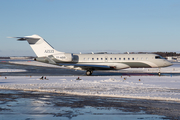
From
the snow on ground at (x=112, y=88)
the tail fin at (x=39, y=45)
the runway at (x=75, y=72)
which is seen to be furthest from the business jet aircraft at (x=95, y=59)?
the snow on ground at (x=112, y=88)

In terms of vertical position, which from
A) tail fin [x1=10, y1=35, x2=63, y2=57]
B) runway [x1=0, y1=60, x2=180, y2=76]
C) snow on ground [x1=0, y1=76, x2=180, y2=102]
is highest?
tail fin [x1=10, y1=35, x2=63, y2=57]

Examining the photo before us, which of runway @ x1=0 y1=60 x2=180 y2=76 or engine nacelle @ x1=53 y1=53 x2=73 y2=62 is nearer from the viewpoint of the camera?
engine nacelle @ x1=53 y1=53 x2=73 y2=62

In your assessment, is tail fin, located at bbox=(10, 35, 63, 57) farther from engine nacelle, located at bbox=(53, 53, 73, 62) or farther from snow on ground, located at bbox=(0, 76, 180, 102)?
snow on ground, located at bbox=(0, 76, 180, 102)

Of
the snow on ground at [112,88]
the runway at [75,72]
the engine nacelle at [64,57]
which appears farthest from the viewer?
the runway at [75,72]

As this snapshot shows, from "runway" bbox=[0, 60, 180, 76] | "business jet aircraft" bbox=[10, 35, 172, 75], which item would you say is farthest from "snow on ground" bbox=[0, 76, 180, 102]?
"runway" bbox=[0, 60, 180, 76]

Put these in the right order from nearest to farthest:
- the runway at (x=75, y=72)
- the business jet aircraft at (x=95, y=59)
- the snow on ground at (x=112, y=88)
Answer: the snow on ground at (x=112, y=88) → the business jet aircraft at (x=95, y=59) → the runway at (x=75, y=72)

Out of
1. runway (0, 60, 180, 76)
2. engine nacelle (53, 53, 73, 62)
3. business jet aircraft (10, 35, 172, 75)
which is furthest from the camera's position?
runway (0, 60, 180, 76)

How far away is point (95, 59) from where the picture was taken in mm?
30250

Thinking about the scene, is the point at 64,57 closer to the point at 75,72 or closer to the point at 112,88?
the point at 75,72

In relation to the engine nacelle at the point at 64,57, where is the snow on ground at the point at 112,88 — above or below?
below

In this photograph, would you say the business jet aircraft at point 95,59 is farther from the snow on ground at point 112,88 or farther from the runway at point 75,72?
the snow on ground at point 112,88

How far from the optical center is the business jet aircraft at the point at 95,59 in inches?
1172

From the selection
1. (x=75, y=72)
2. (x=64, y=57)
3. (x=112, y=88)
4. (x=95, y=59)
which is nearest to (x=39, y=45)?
(x=64, y=57)

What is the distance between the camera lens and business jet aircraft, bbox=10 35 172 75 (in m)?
29.8
